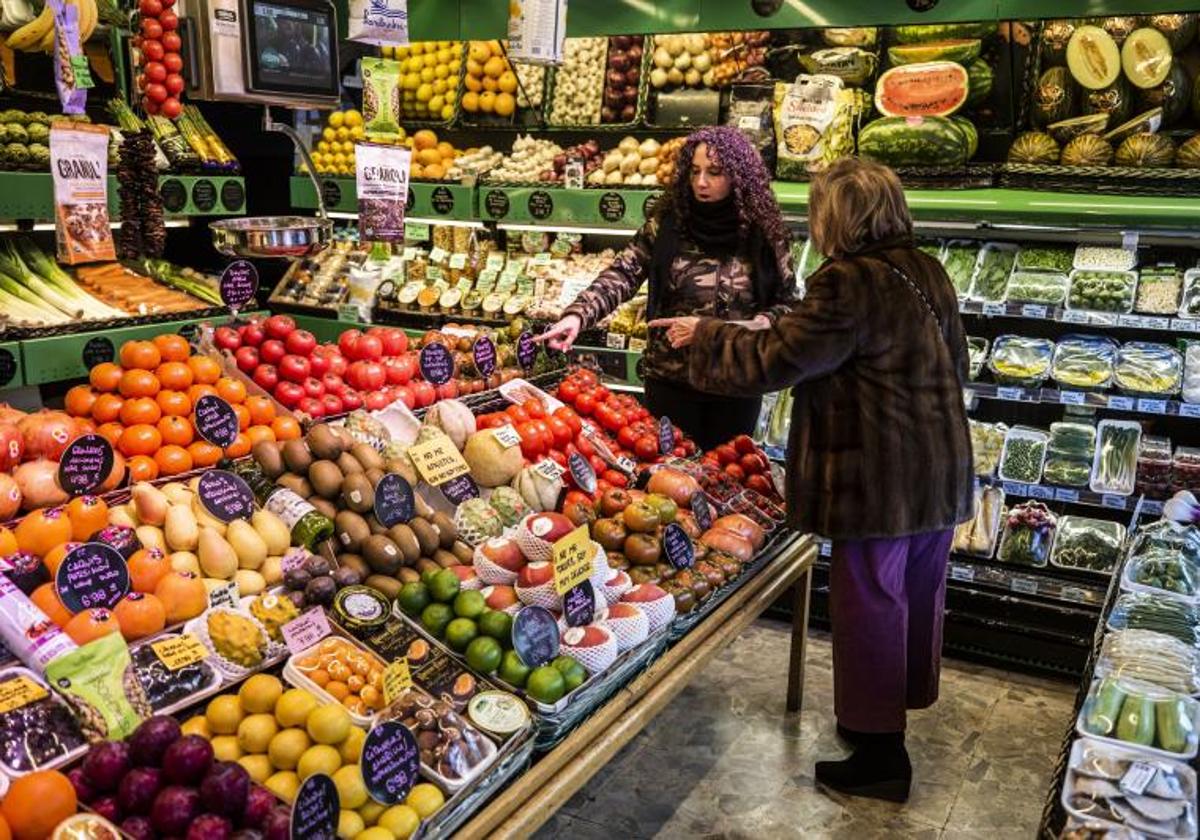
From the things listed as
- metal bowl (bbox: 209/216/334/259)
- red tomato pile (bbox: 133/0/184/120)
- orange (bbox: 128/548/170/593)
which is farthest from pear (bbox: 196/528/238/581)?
red tomato pile (bbox: 133/0/184/120)

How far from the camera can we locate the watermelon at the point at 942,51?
15.3ft

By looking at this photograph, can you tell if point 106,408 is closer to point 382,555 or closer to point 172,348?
point 172,348

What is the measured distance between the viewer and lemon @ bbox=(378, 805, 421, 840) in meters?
1.87

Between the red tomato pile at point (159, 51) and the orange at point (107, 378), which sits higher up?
the red tomato pile at point (159, 51)

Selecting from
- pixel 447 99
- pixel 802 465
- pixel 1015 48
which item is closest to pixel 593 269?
pixel 447 99

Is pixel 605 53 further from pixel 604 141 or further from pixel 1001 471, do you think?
pixel 1001 471

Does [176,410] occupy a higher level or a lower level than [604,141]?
lower

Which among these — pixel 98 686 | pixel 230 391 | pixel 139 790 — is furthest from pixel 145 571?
pixel 230 391

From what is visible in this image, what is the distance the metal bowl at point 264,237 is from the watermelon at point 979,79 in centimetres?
292

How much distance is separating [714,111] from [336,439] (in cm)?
339

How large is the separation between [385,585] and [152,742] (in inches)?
34.4

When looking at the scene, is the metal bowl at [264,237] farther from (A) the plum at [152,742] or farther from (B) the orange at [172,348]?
(A) the plum at [152,742]

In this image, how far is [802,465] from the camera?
10.8 ft

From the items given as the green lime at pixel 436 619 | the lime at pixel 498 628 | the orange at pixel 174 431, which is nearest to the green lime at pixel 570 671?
the lime at pixel 498 628
